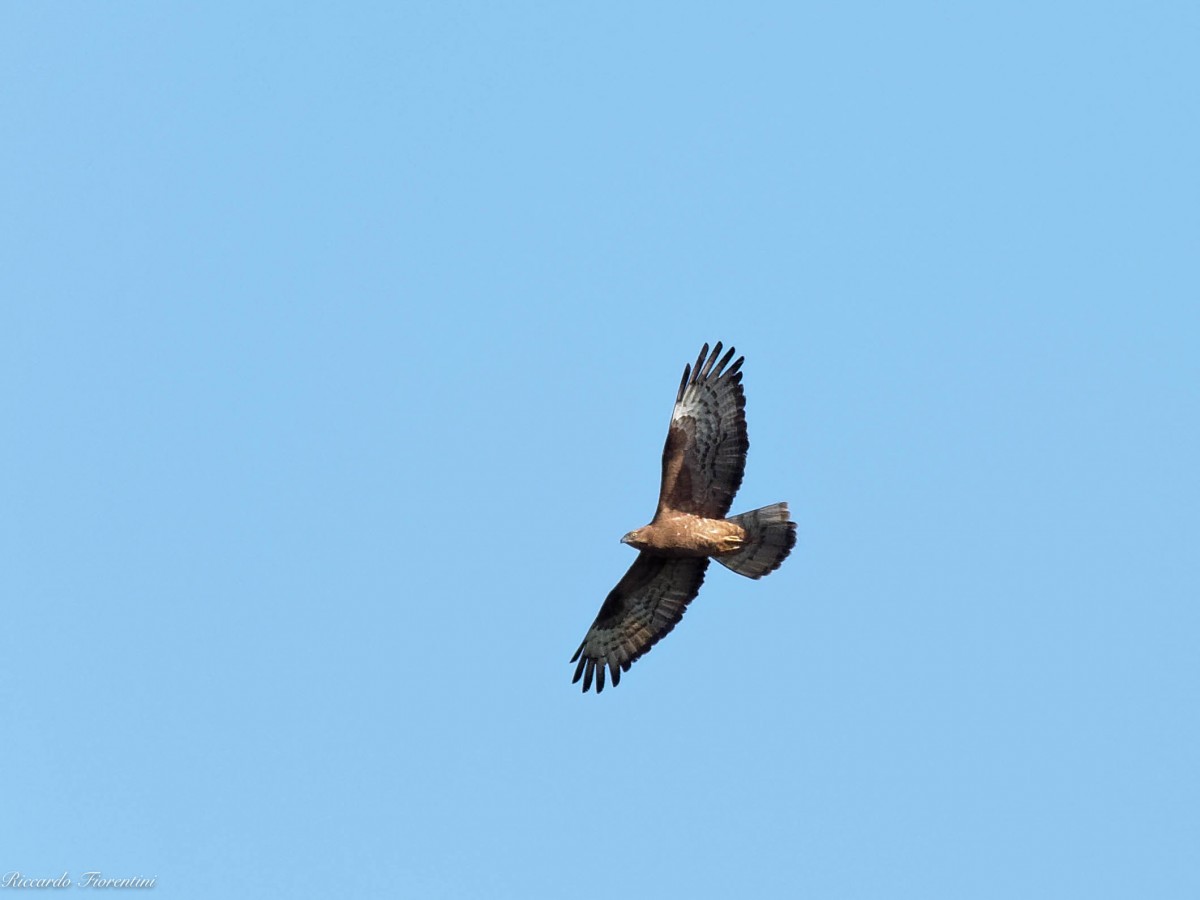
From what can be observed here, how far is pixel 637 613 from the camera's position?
20.4 metres

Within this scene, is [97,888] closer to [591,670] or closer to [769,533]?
[591,670]

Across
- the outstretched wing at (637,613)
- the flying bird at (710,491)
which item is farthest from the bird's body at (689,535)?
the outstretched wing at (637,613)

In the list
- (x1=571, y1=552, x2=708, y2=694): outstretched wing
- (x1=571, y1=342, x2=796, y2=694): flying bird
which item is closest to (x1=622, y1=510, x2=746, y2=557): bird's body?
(x1=571, y1=342, x2=796, y2=694): flying bird

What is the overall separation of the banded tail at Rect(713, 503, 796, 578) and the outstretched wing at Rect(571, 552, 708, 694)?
0.93 meters

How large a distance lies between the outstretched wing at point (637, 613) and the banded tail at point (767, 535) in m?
0.93

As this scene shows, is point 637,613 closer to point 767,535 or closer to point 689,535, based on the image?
point 689,535

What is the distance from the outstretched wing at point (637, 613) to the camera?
65.8 ft

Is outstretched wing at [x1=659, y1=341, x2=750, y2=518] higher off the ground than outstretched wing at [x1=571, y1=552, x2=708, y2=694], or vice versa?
outstretched wing at [x1=659, y1=341, x2=750, y2=518]

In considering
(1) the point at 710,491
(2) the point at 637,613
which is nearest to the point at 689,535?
(1) the point at 710,491

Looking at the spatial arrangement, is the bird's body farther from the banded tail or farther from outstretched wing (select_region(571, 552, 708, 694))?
outstretched wing (select_region(571, 552, 708, 694))

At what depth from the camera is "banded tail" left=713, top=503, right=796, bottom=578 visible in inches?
748

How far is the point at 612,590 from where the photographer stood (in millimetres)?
20125

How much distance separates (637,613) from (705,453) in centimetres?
227

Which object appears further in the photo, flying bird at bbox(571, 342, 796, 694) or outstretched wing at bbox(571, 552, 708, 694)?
outstretched wing at bbox(571, 552, 708, 694)
